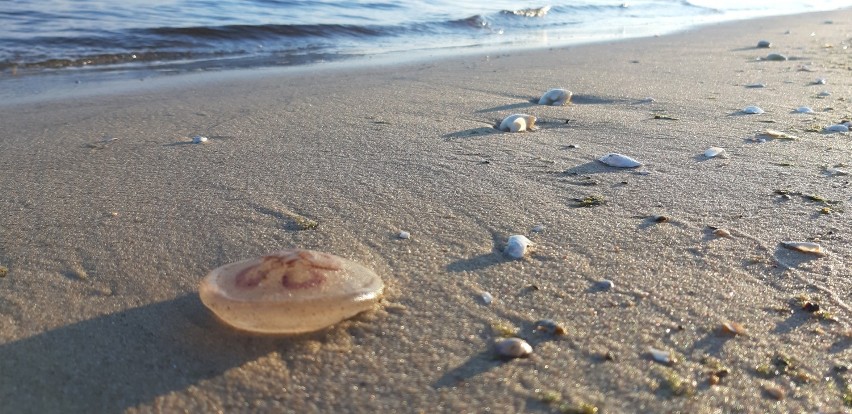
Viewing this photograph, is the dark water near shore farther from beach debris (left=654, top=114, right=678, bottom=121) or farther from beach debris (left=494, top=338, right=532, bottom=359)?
beach debris (left=494, top=338, right=532, bottom=359)

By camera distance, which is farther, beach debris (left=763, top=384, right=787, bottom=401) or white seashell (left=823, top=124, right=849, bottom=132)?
white seashell (left=823, top=124, right=849, bottom=132)

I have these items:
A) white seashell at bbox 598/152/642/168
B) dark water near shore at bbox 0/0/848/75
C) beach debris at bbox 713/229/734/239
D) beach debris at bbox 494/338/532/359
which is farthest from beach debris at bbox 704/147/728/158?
dark water near shore at bbox 0/0/848/75

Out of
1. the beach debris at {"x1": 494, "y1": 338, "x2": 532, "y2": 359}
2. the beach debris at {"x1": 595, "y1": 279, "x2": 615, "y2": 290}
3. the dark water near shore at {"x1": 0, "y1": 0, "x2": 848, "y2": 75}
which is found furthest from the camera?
the dark water near shore at {"x1": 0, "y1": 0, "x2": 848, "y2": 75}

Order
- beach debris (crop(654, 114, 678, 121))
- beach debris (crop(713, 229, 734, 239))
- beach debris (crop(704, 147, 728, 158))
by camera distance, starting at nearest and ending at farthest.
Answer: beach debris (crop(713, 229, 734, 239)) < beach debris (crop(704, 147, 728, 158)) < beach debris (crop(654, 114, 678, 121))

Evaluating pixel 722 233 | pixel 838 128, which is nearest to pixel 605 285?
pixel 722 233

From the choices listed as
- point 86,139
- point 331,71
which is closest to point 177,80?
point 331,71

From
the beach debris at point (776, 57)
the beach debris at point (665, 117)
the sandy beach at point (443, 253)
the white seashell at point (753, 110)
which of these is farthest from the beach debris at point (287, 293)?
the beach debris at point (776, 57)
